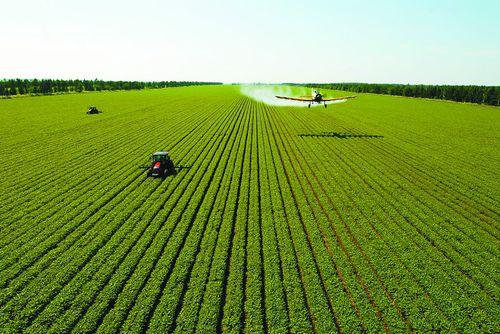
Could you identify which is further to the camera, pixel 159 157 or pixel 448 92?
pixel 448 92

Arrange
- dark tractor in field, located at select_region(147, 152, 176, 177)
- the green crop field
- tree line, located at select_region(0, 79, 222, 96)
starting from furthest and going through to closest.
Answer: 1. tree line, located at select_region(0, 79, 222, 96)
2. dark tractor in field, located at select_region(147, 152, 176, 177)
3. the green crop field

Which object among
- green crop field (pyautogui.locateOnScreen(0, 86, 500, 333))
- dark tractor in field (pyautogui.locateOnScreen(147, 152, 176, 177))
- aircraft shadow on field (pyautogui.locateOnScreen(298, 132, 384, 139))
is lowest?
green crop field (pyautogui.locateOnScreen(0, 86, 500, 333))

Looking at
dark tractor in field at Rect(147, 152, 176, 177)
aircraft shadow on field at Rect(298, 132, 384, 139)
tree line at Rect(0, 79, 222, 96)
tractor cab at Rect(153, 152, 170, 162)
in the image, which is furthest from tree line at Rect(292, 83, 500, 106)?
tree line at Rect(0, 79, 222, 96)

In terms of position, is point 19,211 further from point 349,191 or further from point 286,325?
point 349,191

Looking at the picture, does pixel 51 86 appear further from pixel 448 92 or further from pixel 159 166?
pixel 448 92

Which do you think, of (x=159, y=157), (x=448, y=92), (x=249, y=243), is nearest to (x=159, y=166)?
(x=159, y=157)

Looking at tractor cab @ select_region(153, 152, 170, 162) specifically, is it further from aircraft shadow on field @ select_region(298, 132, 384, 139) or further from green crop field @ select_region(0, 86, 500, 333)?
aircraft shadow on field @ select_region(298, 132, 384, 139)

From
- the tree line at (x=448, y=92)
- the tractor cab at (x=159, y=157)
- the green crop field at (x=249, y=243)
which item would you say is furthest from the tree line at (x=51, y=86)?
the tree line at (x=448, y=92)

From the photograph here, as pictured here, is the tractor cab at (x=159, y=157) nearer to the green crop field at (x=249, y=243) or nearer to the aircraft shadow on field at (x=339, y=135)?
the green crop field at (x=249, y=243)
